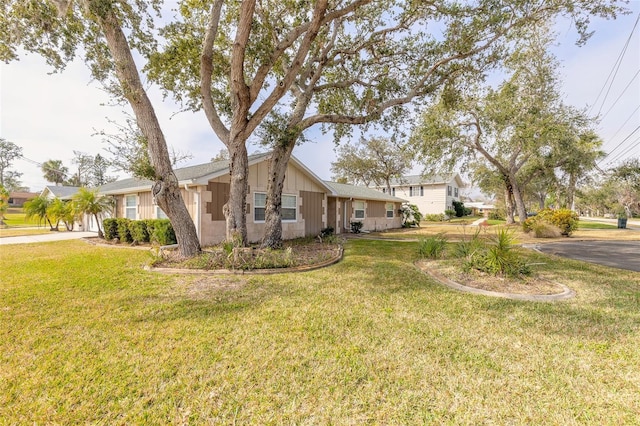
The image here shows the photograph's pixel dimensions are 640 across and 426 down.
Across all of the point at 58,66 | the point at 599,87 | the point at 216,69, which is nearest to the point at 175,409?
the point at 216,69

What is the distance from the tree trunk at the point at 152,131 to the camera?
271 inches

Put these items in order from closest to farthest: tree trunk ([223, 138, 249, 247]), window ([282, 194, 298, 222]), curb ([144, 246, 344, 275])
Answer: curb ([144, 246, 344, 275]), tree trunk ([223, 138, 249, 247]), window ([282, 194, 298, 222])

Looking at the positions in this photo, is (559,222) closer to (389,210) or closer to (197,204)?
(389,210)

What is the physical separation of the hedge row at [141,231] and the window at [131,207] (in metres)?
1.22

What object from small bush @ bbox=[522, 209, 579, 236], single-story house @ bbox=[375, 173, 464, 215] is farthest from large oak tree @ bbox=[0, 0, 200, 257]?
single-story house @ bbox=[375, 173, 464, 215]

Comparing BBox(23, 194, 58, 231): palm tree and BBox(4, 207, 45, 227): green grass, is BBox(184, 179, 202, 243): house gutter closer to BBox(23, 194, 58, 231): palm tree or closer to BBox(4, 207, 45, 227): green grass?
BBox(23, 194, 58, 231): palm tree

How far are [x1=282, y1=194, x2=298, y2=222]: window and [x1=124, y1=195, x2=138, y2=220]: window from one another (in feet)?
25.3

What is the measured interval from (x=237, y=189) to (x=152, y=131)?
2728 mm

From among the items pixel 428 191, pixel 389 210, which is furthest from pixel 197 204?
pixel 428 191

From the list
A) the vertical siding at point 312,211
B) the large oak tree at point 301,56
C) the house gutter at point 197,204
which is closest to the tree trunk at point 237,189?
the large oak tree at point 301,56

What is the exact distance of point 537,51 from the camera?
1717 centimetres

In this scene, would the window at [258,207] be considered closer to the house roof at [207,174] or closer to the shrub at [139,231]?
the house roof at [207,174]

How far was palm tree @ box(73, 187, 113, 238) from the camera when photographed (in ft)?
43.4

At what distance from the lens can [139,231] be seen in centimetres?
1117
